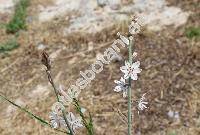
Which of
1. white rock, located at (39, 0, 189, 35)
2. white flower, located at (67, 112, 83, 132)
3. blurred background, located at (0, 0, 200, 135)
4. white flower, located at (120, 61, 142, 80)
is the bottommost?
blurred background, located at (0, 0, 200, 135)

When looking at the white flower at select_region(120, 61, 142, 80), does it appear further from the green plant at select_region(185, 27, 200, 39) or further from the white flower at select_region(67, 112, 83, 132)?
the green plant at select_region(185, 27, 200, 39)

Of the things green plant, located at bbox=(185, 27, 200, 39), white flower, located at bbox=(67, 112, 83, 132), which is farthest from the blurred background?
white flower, located at bbox=(67, 112, 83, 132)

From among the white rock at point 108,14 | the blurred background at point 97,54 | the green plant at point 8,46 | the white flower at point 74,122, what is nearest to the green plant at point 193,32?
the blurred background at point 97,54

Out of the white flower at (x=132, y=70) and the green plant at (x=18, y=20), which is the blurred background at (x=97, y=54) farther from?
the white flower at (x=132, y=70)

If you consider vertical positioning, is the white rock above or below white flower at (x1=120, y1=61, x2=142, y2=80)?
below

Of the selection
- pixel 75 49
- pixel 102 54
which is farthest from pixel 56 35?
pixel 102 54

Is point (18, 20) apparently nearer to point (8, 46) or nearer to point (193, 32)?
point (8, 46)
